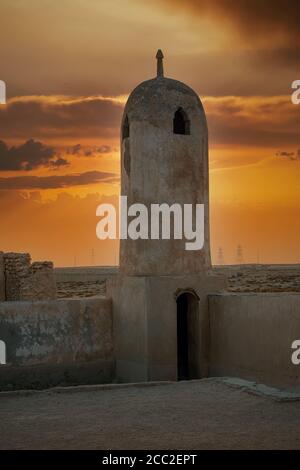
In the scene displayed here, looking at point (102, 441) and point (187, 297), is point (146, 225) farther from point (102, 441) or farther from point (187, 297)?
point (102, 441)

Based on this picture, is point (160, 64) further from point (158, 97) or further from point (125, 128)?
point (125, 128)

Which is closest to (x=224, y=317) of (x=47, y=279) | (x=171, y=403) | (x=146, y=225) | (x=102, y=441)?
(x=146, y=225)

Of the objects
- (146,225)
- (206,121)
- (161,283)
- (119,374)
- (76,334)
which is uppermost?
(206,121)

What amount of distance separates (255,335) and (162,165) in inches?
143

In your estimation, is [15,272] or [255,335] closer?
[255,335]

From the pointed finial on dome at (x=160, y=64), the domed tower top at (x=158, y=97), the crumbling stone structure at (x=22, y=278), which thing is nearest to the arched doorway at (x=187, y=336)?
the domed tower top at (x=158, y=97)

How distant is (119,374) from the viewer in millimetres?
12625

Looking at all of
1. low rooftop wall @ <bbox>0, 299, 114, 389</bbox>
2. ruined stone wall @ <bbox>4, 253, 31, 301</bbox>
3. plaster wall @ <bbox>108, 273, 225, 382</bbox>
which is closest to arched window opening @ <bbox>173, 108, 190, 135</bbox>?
plaster wall @ <bbox>108, 273, 225, 382</bbox>

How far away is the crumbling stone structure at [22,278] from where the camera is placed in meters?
17.0

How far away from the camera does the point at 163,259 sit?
1249cm

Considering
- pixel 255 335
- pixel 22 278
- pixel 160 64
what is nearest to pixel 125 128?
pixel 160 64

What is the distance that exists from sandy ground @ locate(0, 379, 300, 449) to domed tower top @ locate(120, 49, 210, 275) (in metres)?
3.31
